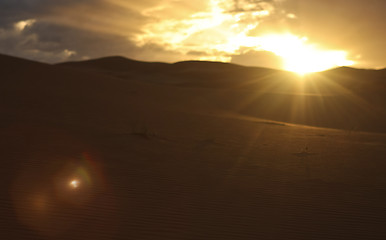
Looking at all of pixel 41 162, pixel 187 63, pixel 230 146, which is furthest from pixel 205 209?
pixel 187 63

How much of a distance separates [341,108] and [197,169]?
22.5 m

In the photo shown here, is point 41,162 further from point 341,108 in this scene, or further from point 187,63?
point 187,63

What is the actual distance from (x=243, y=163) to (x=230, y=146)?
82.9 inches

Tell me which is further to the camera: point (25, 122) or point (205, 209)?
point (25, 122)

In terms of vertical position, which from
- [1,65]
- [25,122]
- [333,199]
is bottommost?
[333,199]

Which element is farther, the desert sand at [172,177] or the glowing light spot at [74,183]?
the glowing light spot at [74,183]

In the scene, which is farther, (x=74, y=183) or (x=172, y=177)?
(x=172, y=177)

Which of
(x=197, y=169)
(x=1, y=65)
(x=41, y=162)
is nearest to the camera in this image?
(x=41, y=162)

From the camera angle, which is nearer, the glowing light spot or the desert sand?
the desert sand

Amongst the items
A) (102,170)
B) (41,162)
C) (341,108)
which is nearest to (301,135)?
(102,170)

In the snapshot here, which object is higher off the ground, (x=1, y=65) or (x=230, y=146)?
(x=1, y=65)

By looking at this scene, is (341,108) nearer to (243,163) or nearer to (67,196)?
(243,163)

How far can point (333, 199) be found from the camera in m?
6.47

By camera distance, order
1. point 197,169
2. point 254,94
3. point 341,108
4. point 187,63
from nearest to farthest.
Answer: point 197,169, point 341,108, point 254,94, point 187,63
